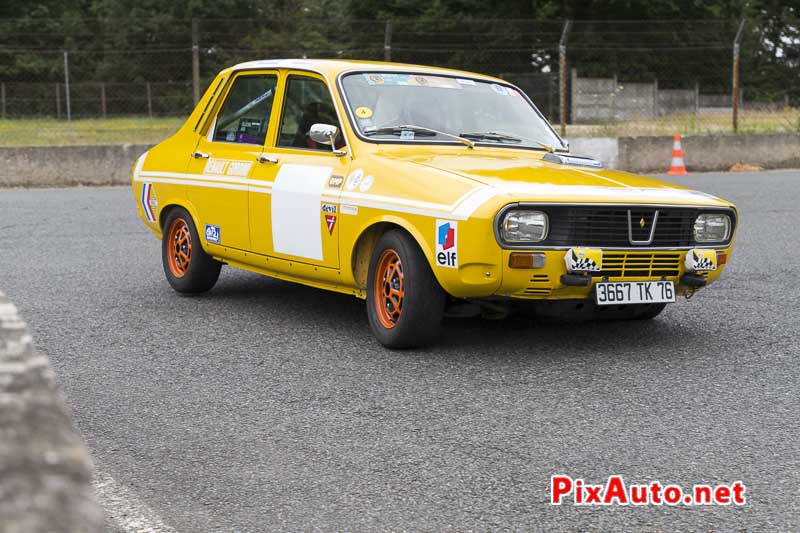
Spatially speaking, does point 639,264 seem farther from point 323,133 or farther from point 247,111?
point 247,111

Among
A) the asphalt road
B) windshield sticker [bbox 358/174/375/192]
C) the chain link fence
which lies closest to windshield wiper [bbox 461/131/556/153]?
windshield sticker [bbox 358/174/375/192]

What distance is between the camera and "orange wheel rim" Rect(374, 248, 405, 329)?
5.90m

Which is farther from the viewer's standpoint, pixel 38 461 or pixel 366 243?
pixel 366 243

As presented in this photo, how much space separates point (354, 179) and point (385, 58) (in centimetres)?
1379

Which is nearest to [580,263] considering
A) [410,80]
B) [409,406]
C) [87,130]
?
[409,406]

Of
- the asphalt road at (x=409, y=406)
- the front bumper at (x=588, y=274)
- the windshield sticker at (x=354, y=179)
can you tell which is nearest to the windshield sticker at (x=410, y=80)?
the windshield sticker at (x=354, y=179)

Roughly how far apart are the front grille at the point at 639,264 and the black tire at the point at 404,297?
0.85 metres

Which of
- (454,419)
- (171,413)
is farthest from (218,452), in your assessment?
(454,419)

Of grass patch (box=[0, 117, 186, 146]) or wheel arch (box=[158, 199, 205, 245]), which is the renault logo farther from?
grass patch (box=[0, 117, 186, 146])

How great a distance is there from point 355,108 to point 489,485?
3396 mm

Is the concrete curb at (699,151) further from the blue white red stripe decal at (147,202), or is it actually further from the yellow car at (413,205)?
the yellow car at (413,205)

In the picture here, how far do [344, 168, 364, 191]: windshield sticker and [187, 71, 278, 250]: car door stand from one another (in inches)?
41.1

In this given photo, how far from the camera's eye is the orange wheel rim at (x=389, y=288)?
5902mm

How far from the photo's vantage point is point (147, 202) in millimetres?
8188
